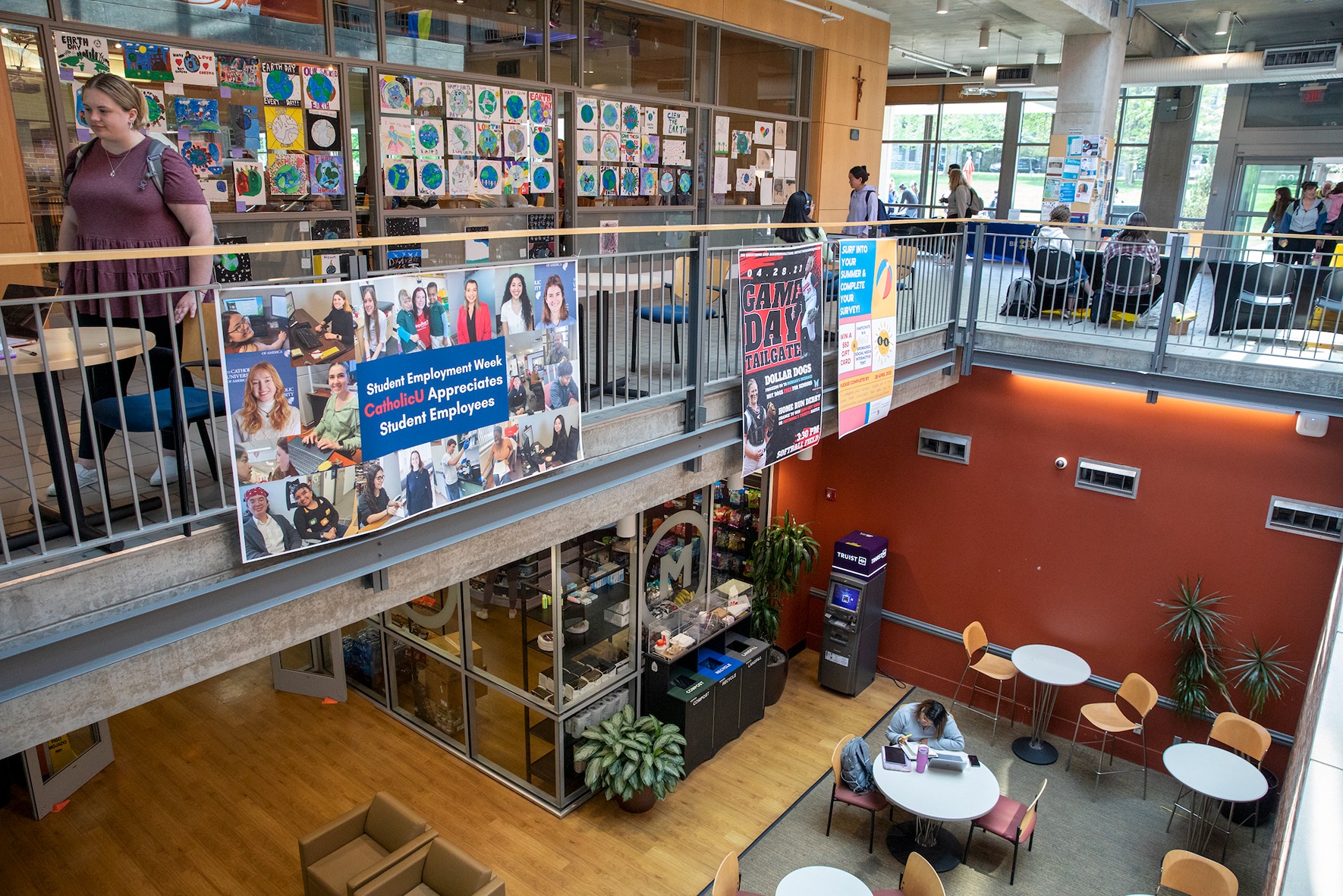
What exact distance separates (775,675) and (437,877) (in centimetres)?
435

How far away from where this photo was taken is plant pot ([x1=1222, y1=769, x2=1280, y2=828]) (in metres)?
7.83

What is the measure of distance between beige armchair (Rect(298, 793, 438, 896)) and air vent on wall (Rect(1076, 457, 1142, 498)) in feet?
22.4

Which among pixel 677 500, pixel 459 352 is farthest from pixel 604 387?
pixel 677 500

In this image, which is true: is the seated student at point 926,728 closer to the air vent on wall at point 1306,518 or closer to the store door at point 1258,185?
the air vent on wall at point 1306,518

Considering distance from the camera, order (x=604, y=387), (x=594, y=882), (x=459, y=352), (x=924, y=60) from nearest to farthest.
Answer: (x=459, y=352), (x=604, y=387), (x=594, y=882), (x=924, y=60)

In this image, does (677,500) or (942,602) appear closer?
(677,500)

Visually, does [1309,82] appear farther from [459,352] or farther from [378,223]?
[459,352]

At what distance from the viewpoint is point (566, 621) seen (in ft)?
25.9

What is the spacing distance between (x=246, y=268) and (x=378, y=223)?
1.04 m

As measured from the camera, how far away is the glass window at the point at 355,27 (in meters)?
6.21

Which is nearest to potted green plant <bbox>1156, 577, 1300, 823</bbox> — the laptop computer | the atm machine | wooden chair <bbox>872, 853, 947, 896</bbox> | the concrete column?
the atm machine

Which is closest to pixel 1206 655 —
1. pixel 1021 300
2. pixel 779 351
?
pixel 1021 300

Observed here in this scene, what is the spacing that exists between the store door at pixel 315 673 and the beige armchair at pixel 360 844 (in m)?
2.66

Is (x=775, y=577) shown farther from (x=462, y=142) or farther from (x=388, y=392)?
(x=388, y=392)
